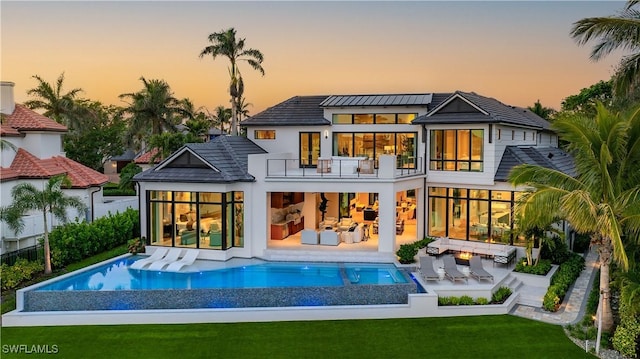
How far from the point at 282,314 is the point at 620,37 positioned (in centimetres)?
1403

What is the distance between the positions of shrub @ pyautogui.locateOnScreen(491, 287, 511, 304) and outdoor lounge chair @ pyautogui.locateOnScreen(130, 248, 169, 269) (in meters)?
13.1

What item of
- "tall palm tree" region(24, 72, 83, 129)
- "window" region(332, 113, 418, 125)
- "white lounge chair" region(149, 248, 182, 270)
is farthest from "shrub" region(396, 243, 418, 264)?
"tall palm tree" region(24, 72, 83, 129)

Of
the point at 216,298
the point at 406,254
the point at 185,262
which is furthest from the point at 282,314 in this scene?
the point at 406,254

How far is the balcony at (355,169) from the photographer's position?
774 inches

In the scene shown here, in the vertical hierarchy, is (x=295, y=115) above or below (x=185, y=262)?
above

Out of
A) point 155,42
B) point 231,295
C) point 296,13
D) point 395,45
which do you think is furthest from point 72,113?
point 231,295

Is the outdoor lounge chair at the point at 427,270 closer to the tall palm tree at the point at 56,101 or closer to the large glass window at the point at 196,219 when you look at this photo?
the large glass window at the point at 196,219

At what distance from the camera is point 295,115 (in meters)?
26.2

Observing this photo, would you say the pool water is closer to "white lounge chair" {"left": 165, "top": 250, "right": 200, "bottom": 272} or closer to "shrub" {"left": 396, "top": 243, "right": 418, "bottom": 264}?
"white lounge chair" {"left": 165, "top": 250, "right": 200, "bottom": 272}

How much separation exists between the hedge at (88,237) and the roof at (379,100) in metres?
12.4

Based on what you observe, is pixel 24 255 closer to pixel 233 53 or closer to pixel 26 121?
pixel 26 121

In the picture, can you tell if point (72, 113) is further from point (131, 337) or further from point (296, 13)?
point (131, 337)

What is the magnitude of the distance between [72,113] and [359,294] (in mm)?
37953

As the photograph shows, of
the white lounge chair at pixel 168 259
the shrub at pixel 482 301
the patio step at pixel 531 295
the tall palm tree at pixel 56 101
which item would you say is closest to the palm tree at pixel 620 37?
the patio step at pixel 531 295
